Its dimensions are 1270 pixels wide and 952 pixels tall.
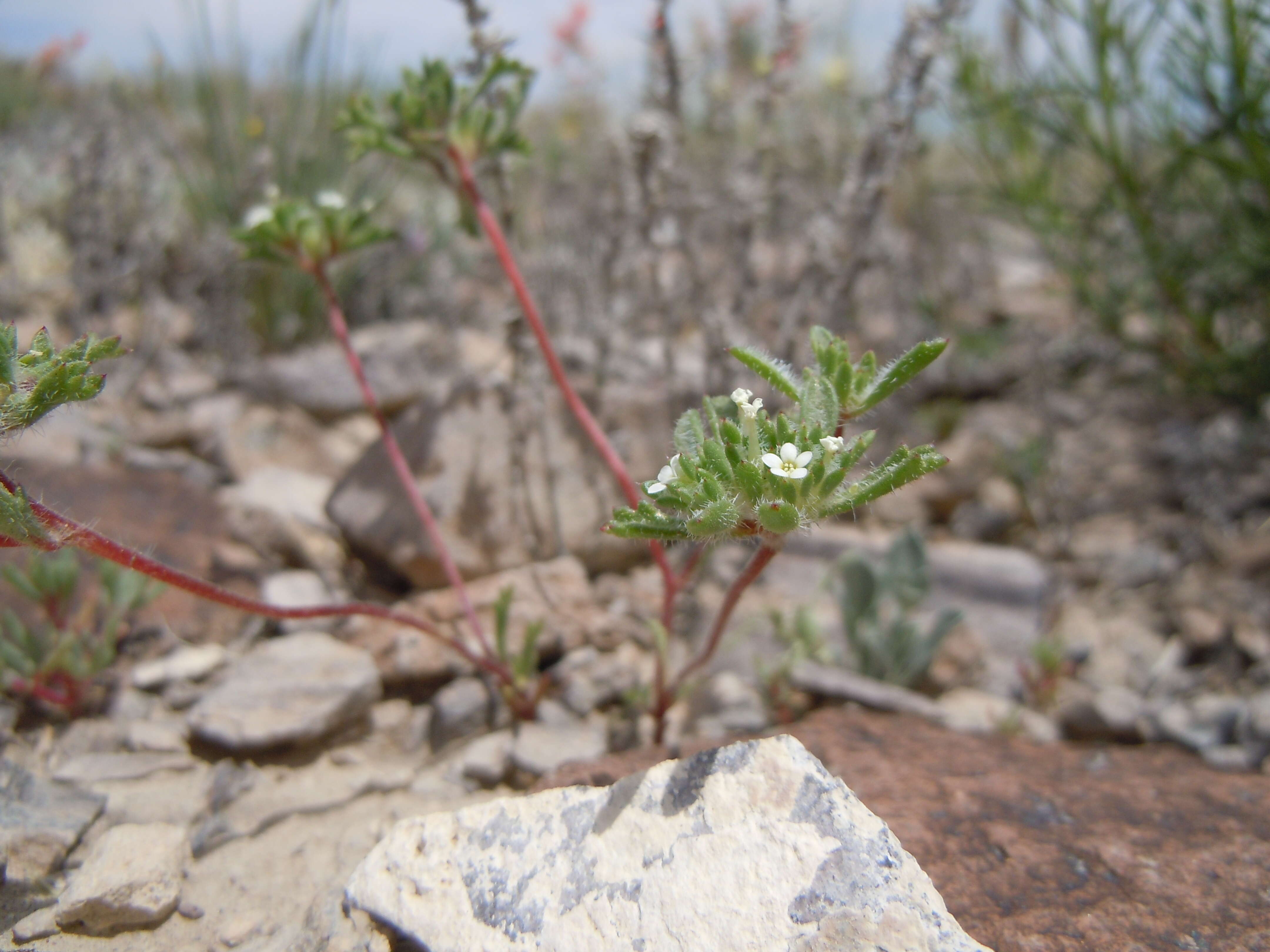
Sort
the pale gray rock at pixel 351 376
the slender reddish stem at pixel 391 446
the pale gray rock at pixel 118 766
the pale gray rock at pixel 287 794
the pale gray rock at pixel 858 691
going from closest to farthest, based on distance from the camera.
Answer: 1. the pale gray rock at pixel 287 794
2. the pale gray rock at pixel 118 766
3. the slender reddish stem at pixel 391 446
4. the pale gray rock at pixel 858 691
5. the pale gray rock at pixel 351 376

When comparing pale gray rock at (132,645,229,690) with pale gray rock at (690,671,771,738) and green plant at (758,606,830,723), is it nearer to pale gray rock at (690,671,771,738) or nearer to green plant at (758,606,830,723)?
pale gray rock at (690,671,771,738)

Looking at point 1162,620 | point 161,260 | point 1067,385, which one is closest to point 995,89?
point 1067,385

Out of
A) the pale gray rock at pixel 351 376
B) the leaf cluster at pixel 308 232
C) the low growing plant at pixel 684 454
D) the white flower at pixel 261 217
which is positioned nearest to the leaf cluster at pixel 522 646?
the low growing plant at pixel 684 454

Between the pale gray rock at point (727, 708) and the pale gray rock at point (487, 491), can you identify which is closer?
the pale gray rock at point (727, 708)

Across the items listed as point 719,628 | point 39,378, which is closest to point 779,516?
point 719,628

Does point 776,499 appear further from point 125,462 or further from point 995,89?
point 995,89

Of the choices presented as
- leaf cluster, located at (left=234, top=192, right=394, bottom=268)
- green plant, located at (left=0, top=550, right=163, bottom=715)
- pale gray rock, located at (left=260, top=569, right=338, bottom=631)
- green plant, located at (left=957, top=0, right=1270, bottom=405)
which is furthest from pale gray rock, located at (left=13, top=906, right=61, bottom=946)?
green plant, located at (left=957, top=0, right=1270, bottom=405)

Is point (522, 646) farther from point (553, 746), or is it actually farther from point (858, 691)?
point (858, 691)

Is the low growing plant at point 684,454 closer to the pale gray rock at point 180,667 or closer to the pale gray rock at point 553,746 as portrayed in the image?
the pale gray rock at point 553,746
